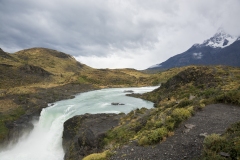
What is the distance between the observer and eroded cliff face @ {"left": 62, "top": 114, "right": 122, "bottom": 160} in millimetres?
28266

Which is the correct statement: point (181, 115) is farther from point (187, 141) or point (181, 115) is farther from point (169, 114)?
point (187, 141)

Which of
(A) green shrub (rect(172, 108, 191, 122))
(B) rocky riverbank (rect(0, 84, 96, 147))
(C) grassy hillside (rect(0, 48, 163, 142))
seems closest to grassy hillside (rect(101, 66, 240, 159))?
(A) green shrub (rect(172, 108, 191, 122))

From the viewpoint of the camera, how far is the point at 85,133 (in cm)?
3133

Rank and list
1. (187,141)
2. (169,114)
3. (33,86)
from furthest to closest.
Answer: (33,86) → (169,114) → (187,141)

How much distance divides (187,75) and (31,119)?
42475 mm

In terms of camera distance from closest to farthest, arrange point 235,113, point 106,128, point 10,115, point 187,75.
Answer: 1. point 235,113
2. point 106,128
3. point 10,115
4. point 187,75

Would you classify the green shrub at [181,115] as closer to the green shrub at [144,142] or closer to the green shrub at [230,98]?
the green shrub at [144,142]

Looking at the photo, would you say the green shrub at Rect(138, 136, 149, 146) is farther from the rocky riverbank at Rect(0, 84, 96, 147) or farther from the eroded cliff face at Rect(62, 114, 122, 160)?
the rocky riverbank at Rect(0, 84, 96, 147)

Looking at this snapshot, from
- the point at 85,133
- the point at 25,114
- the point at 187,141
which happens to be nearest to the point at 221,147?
the point at 187,141

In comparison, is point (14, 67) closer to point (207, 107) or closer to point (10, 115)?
point (10, 115)

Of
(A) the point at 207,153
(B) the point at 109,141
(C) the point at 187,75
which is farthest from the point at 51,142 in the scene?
(C) the point at 187,75

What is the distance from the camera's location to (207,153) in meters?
11.8

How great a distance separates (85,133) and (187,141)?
60.9 feet

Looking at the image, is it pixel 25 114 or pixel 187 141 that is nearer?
pixel 187 141
